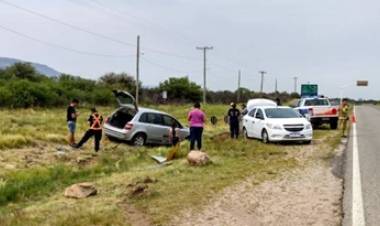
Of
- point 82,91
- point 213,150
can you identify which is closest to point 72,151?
point 213,150

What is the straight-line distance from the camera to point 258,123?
80.4 feet

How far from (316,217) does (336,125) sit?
1016 inches

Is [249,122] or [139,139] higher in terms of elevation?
[249,122]

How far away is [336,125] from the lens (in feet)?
112

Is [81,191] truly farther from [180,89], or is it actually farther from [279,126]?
[180,89]

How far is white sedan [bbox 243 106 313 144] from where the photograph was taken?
2309cm

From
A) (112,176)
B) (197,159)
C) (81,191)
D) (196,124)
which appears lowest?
(112,176)

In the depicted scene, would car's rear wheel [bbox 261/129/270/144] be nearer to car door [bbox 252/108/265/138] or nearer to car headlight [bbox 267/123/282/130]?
car door [bbox 252/108/265/138]

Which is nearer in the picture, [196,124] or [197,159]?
[197,159]

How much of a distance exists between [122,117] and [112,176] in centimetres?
982

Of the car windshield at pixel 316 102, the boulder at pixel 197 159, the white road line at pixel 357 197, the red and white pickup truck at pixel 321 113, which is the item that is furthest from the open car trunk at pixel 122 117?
the car windshield at pixel 316 102

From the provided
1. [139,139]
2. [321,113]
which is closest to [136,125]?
[139,139]

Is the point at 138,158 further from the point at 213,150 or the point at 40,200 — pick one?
the point at 40,200

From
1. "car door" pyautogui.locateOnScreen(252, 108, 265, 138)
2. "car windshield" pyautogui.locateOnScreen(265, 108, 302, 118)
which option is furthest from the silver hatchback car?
"car windshield" pyautogui.locateOnScreen(265, 108, 302, 118)
